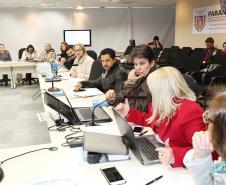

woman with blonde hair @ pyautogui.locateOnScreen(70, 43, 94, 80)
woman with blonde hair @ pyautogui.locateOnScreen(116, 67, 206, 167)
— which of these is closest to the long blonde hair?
woman with blonde hair @ pyautogui.locateOnScreen(116, 67, 206, 167)

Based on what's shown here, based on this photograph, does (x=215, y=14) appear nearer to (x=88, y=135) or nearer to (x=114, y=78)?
(x=114, y=78)

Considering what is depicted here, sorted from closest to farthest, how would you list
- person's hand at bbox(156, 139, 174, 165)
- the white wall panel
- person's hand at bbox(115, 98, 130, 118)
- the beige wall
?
person's hand at bbox(156, 139, 174, 165) → person's hand at bbox(115, 98, 130, 118) → the beige wall → the white wall panel

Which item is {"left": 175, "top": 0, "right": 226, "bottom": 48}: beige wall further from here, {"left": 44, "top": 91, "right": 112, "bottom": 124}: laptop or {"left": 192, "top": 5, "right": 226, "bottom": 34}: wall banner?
{"left": 44, "top": 91, "right": 112, "bottom": 124}: laptop

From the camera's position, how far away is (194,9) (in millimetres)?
8375

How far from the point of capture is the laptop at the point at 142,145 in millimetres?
1438

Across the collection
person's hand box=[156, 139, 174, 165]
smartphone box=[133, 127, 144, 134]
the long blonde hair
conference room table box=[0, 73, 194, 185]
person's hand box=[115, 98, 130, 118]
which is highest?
the long blonde hair

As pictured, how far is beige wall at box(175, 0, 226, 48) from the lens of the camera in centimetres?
779

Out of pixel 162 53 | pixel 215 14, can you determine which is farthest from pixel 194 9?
pixel 162 53

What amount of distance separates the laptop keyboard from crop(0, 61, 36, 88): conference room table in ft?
20.8

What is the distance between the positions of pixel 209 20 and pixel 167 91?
6822mm

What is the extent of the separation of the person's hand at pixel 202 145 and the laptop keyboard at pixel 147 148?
34cm

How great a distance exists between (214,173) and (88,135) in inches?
29.5

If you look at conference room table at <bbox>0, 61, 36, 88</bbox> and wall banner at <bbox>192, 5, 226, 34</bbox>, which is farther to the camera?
conference room table at <bbox>0, 61, 36, 88</bbox>

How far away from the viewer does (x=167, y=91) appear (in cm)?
151
